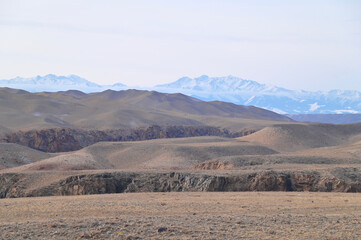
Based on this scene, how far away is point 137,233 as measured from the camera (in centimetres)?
1160

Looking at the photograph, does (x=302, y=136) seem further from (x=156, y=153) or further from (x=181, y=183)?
(x=181, y=183)

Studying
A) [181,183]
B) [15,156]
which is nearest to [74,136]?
[15,156]

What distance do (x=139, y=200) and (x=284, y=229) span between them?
19.5 feet

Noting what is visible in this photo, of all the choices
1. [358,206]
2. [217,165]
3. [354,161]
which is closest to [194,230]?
[358,206]

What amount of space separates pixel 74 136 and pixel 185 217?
4484 cm

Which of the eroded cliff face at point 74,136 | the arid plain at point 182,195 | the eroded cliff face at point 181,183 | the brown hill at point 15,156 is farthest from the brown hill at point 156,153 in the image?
the eroded cliff face at point 181,183

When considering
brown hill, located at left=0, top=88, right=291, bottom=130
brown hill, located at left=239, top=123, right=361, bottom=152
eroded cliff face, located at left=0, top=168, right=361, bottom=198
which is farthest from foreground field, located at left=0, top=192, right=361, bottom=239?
brown hill, located at left=0, top=88, right=291, bottom=130

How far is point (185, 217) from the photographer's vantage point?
1349 cm

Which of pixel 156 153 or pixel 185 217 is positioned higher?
pixel 185 217

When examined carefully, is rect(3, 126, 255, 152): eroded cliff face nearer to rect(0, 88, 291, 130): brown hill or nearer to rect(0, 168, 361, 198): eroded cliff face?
rect(0, 88, 291, 130): brown hill

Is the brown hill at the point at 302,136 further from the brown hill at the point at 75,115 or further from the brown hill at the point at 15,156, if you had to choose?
the brown hill at the point at 15,156

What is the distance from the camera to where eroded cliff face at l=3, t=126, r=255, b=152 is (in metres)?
53.1

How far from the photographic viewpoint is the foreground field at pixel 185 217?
11.8 metres

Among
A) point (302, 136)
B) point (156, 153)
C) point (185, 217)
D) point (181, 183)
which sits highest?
point (302, 136)
